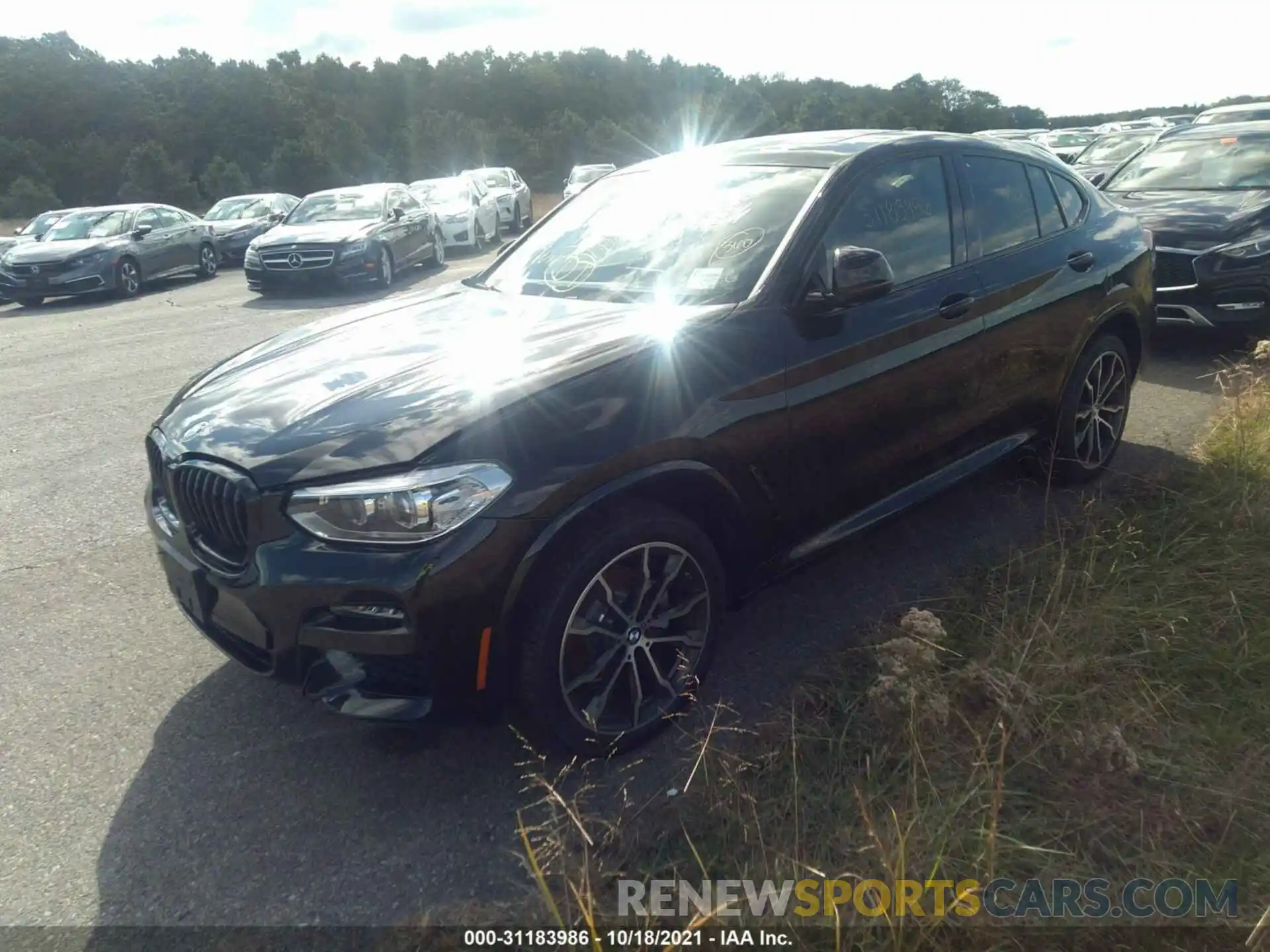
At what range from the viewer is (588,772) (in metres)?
3.06

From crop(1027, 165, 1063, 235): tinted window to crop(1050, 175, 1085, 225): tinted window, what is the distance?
0.07 m

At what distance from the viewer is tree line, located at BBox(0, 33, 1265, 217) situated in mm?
44219

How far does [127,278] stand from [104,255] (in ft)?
1.95

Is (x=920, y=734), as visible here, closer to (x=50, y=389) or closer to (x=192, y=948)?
(x=192, y=948)

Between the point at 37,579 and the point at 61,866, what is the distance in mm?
2263

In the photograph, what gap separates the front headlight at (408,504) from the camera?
267cm

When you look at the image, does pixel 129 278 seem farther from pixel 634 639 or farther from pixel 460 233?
pixel 634 639

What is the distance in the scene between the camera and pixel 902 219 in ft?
13.1

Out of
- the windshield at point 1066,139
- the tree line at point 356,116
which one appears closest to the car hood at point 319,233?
the windshield at point 1066,139

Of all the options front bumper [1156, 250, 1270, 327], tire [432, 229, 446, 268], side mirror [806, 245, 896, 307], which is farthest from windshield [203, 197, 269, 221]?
side mirror [806, 245, 896, 307]

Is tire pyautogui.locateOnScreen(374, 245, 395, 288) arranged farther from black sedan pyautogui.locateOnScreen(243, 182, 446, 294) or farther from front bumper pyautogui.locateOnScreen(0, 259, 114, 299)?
front bumper pyautogui.locateOnScreen(0, 259, 114, 299)

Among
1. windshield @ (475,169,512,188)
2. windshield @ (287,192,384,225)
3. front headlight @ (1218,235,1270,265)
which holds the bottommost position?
windshield @ (475,169,512,188)

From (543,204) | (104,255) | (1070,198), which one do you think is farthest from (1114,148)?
(543,204)

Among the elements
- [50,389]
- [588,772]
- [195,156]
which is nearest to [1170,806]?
[588,772]
